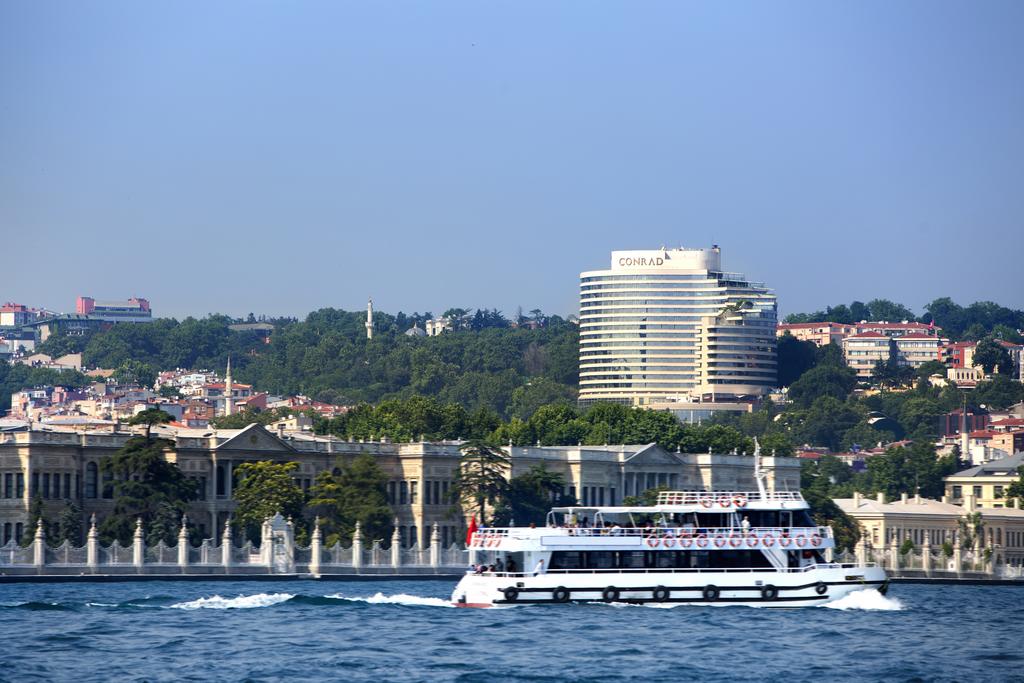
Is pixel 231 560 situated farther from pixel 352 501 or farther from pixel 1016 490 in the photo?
pixel 1016 490

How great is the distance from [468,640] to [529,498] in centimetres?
6155

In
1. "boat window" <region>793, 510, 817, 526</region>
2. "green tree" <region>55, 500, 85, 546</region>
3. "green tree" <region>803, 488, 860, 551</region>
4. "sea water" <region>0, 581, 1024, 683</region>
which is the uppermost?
"green tree" <region>803, 488, 860, 551</region>

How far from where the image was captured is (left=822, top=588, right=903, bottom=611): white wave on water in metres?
93.5

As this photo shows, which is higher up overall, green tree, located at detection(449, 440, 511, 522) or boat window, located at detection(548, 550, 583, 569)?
green tree, located at detection(449, 440, 511, 522)

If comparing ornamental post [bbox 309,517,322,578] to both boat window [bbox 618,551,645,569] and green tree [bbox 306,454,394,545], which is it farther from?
boat window [bbox 618,551,645,569]

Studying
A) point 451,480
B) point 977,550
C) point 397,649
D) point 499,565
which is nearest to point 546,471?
point 451,480

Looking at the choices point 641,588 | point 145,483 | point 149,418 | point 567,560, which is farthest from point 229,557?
point 641,588

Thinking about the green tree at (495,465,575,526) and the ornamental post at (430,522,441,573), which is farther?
the green tree at (495,465,575,526)

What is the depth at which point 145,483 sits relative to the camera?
12850cm

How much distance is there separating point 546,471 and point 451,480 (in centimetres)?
600

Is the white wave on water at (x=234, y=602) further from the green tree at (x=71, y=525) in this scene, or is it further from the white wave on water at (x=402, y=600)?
the green tree at (x=71, y=525)

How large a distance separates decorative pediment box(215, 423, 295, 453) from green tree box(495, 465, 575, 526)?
40.0 ft

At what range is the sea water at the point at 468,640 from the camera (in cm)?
7506

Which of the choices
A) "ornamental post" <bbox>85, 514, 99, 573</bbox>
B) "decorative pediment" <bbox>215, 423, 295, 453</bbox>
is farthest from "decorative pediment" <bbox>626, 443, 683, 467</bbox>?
"ornamental post" <bbox>85, 514, 99, 573</bbox>
